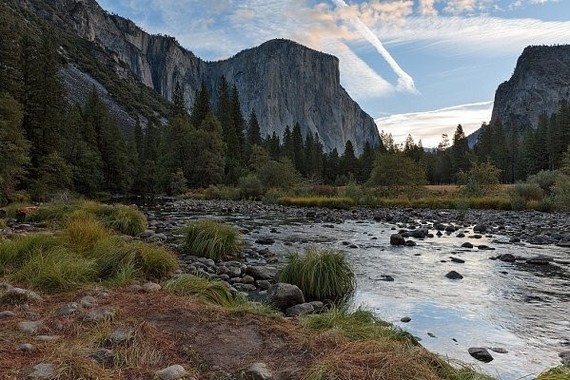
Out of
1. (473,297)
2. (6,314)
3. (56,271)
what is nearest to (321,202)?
(473,297)

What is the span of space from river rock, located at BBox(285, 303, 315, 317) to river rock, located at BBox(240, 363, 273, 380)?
2872 mm

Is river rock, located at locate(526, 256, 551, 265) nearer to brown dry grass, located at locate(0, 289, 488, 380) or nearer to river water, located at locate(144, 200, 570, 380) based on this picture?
river water, located at locate(144, 200, 570, 380)

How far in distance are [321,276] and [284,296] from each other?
1.63m

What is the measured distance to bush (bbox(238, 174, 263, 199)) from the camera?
149ft

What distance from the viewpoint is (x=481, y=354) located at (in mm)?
5590

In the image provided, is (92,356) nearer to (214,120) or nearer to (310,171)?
(214,120)

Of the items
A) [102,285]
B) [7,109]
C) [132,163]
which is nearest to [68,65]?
[132,163]

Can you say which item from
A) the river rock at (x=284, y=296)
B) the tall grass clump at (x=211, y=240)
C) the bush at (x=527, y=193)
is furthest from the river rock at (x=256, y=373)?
the bush at (x=527, y=193)

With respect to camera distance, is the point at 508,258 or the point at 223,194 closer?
the point at 508,258

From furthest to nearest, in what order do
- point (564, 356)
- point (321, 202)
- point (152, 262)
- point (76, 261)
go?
point (321, 202)
point (152, 262)
point (76, 261)
point (564, 356)

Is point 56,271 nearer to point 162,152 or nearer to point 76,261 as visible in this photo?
point 76,261

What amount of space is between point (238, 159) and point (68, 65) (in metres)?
84.2

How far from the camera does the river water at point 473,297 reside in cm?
594

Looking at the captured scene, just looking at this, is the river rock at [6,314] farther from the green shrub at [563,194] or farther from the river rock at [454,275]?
the green shrub at [563,194]
